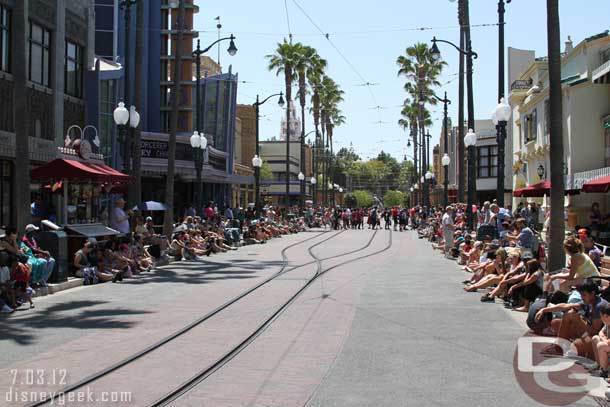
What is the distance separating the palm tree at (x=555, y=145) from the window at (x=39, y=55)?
1812 cm

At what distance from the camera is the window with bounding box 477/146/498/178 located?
63219 mm

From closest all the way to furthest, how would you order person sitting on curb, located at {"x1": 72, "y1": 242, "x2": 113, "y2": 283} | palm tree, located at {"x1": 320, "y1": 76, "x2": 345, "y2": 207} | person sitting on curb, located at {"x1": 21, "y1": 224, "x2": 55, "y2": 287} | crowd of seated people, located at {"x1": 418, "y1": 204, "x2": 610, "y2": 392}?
1. crowd of seated people, located at {"x1": 418, "y1": 204, "x2": 610, "y2": 392}
2. person sitting on curb, located at {"x1": 21, "y1": 224, "x2": 55, "y2": 287}
3. person sitting on curb, located at {"x1": 72, "y1": 242, "x2": 113, "y2": 283}
4. palm tree, located at {"x1": 320, "y1": 76, "x2": 345, "y2": 207}

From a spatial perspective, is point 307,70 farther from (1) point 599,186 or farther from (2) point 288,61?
(1) point 599,186

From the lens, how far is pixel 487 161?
64.0 m

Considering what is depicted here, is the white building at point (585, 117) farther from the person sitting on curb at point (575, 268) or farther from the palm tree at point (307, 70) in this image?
the palm tree at point (307, 70)

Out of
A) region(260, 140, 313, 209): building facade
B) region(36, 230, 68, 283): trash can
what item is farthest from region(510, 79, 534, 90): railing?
region(260, 140, 313, 209): building facade

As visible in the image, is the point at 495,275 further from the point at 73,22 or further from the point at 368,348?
the point at 73,22

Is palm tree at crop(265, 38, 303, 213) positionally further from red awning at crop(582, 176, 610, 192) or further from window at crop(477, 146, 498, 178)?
red awning at crop(582, 176, 610, 192)

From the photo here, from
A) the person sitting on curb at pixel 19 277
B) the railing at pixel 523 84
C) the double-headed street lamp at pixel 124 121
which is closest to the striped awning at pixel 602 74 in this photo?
the railing at pixel 523 84

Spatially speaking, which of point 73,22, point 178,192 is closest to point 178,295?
point 73,22

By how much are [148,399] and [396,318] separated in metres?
6.03

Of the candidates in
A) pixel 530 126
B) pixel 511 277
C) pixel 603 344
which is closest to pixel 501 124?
pixel 511 277

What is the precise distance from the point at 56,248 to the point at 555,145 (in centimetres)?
1047

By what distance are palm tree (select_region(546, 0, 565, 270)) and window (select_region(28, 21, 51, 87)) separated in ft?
59.5
